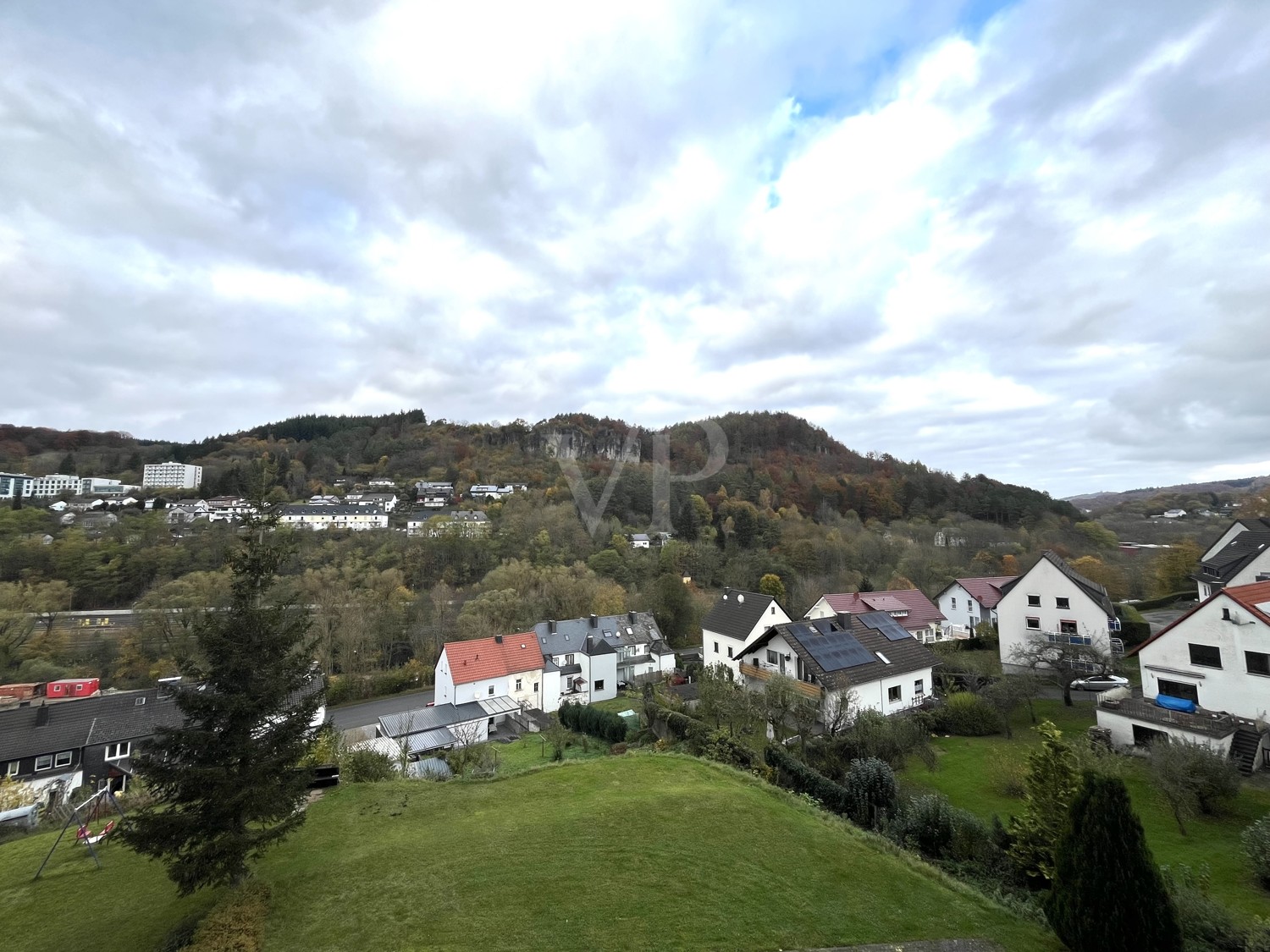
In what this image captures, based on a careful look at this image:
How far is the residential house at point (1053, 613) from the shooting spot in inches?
909

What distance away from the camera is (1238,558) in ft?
80.3

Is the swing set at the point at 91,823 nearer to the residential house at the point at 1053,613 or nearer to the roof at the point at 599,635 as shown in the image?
the roof at the point at 599,635

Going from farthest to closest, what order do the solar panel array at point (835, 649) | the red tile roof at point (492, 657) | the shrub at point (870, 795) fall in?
the red tile roof at point (492, 657) → the solar panel array at point (835, 649) → the shrub at point (870, 795)

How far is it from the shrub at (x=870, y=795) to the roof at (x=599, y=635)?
2569 cm

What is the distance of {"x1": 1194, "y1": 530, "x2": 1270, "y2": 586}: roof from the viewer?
22.7 metres

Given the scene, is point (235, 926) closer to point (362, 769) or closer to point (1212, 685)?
point (362, 769)

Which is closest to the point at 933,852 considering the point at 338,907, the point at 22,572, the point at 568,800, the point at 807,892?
the point at 807,892

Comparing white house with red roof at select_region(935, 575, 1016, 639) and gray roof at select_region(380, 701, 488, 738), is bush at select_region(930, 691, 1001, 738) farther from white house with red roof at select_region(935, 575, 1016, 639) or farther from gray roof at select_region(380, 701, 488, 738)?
gray roof at select_region(380, 701, 488, 738)

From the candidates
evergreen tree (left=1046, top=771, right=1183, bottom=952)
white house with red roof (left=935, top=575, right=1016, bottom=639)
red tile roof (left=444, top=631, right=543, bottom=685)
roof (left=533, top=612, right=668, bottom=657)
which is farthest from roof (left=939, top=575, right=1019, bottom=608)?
evergreen tree (left=1046, top=771, right=1183, bottom=952)

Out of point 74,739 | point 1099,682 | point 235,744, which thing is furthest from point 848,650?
point 74,739

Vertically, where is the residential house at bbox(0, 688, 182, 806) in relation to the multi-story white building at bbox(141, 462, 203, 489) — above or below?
below

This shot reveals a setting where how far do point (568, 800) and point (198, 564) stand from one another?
167 ft

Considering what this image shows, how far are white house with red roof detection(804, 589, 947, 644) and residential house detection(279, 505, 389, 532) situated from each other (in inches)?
2149

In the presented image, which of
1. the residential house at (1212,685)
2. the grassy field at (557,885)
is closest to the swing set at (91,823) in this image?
the grassy field at (557,885)
